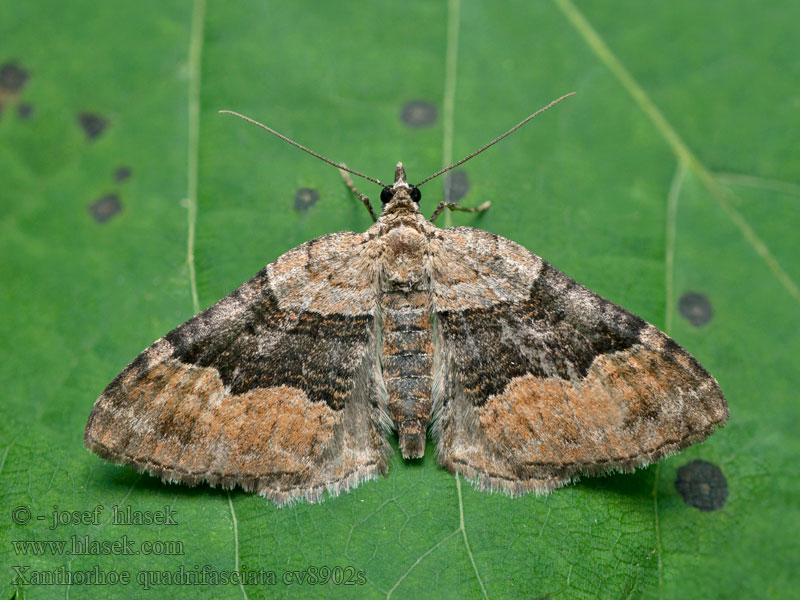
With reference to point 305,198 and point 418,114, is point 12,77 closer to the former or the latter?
point 305,198

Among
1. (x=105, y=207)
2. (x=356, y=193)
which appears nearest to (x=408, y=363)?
(x=356, y=193)

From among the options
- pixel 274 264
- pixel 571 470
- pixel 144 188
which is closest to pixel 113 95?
pixel 144 188

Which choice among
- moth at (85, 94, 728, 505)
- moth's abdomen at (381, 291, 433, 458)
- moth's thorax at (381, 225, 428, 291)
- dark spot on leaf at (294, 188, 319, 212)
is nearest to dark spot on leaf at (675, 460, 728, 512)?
moth at (85, 94, 728, 505)

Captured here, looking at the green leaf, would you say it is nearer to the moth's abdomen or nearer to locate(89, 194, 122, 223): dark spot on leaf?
locate(89, 194, 122, 223): dark spot on leaf

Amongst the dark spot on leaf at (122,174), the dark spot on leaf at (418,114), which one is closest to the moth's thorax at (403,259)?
the dark spot on leaf at (418,114)

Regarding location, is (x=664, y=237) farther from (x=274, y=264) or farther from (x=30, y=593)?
(x=30, y=593)

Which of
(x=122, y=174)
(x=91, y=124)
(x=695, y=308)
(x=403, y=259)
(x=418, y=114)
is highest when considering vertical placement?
(x=418, y=114)
